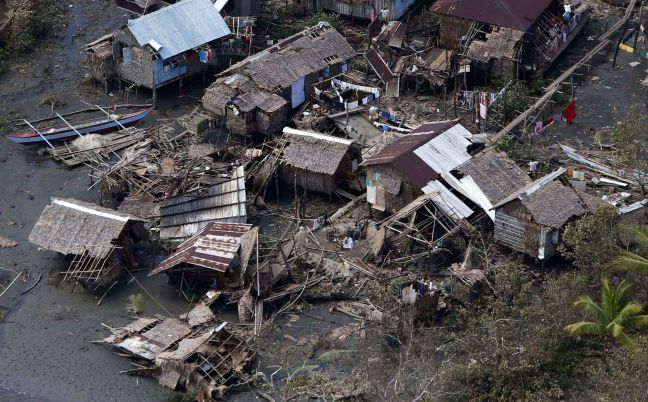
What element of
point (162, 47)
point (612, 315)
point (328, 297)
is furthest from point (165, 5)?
point (612, 315)

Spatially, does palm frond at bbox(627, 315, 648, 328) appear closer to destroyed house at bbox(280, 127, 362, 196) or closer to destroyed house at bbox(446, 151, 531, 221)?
destroyed house at bbox(446, 151, 531, 221)

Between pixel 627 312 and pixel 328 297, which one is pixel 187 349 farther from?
pixel 627 312

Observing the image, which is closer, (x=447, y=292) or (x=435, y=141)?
(x=447, y=292)

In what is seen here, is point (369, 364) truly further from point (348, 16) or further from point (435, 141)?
point (348, 16)

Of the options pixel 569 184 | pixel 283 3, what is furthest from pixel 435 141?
pixel 283 3

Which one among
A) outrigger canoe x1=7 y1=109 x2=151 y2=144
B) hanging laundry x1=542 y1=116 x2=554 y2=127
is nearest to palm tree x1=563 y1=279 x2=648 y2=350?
hanging laundry x1=542 y1=116 x2=554 y2=127

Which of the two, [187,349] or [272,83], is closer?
[187,349]
